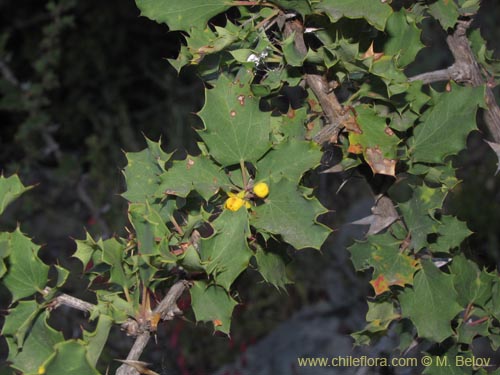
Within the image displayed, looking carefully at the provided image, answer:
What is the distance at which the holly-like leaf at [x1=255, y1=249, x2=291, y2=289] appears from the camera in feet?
4.29

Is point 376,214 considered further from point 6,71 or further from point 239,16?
point 6,71

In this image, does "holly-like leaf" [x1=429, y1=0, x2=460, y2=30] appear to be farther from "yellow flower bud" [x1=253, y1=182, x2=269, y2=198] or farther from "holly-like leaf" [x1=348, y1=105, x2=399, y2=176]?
"yellow flower bud" [x1=253, y1=182, x2=269, y2=198]

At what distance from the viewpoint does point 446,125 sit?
1477mm

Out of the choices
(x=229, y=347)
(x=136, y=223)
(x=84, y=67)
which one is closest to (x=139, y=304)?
(x=136, y=223)

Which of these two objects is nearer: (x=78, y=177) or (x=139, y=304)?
(x=139, y=304)

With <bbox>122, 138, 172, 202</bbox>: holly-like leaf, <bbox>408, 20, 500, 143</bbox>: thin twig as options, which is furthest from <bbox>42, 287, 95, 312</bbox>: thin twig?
<bbox>408, 20, 500, 143</bbox>: thin twig

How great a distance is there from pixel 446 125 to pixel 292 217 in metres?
0.47

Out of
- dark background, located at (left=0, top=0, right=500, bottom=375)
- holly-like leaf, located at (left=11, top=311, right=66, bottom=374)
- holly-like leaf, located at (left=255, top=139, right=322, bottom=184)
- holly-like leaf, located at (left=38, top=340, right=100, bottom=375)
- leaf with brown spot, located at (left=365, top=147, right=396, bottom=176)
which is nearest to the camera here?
holly-like leaf, located at (left=38, top=340, right=100, bottom=375)

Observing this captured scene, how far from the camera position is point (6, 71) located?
13.3ft

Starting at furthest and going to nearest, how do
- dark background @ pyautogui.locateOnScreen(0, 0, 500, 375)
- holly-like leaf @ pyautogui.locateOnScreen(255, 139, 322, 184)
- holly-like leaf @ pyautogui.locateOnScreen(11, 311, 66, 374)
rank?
dark background @ pyautogui.locateOnScreen(0, 0, 500, 375) → holly-like leaf @ pyautogui.locateOnScreen(255, 139, 322, 184) → holly-like leaf @ pyautogui.locateOnScreen(11, 311, 66, 374)

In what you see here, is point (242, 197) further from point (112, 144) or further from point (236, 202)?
point (112, 144)

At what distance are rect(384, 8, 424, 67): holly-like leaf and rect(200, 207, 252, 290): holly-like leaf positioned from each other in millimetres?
493

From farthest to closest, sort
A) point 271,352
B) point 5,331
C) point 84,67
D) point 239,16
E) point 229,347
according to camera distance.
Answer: point 84,67 → point 229,347 → point 271,352 → point 239,16 → point 5,331

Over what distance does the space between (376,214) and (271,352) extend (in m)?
2.54
